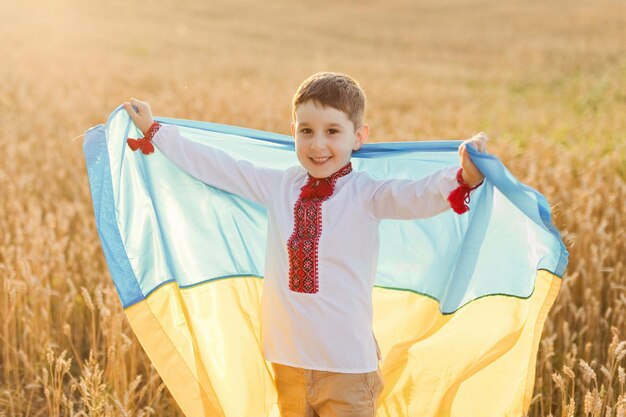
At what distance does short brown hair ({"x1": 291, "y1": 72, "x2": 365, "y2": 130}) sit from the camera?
7.87ft

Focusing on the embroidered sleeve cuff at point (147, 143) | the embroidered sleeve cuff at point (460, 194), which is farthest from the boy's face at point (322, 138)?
the embroidered sleeve cuff at point (147, 143)

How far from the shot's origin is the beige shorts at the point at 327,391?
96.0 inches

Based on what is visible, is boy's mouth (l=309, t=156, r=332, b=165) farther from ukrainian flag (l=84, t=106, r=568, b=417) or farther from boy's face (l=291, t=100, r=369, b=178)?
ukrainian flag (l=84, t=106, r=568, b=417)

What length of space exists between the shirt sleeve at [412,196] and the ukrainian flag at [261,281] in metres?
0.32

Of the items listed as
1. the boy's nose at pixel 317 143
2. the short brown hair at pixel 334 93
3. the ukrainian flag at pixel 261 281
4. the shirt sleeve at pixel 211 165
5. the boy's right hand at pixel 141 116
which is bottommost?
the ukrainian flag at pixel 261 281

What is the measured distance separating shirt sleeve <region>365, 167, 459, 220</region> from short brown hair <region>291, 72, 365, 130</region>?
26cm

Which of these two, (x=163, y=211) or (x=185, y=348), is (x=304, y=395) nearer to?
(x=185, y=348)

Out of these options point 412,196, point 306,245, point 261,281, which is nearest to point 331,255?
point 306,245

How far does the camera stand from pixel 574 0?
3094 centimetres

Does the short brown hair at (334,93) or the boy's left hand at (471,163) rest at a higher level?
the short brown hair at (334,93)

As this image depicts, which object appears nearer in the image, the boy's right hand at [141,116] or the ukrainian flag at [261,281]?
the ukrainian flag at [261,281]

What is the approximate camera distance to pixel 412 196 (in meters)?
2.34

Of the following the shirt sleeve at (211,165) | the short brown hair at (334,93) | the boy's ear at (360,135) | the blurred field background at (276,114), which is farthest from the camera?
the blurred field background at (276,114)

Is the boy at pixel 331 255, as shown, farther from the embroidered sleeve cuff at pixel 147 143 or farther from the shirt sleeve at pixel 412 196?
the embroidered sleeve cuff at pixel 147 143
